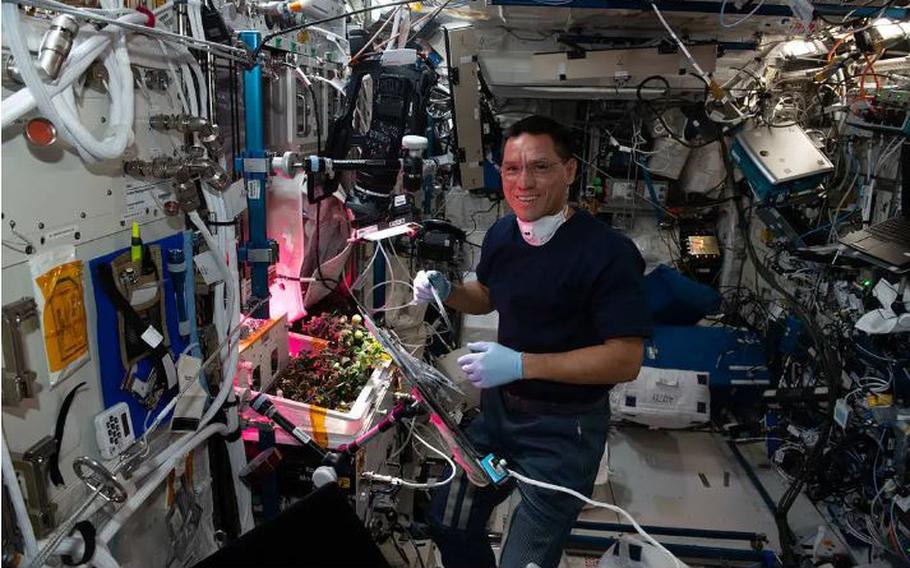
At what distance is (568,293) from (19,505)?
1.75 meters

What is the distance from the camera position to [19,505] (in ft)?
4.30

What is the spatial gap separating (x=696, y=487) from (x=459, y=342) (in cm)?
220

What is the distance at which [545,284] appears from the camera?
7.19 feet

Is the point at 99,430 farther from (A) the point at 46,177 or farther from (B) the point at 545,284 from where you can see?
(B) the point at 545,284

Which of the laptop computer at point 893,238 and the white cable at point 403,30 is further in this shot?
the white cable at point 403,30

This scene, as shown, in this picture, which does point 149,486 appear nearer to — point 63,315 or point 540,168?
point 63,315

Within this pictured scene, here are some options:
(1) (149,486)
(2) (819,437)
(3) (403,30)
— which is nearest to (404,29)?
(3) (403,30)

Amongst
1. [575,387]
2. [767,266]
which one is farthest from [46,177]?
[767,266]

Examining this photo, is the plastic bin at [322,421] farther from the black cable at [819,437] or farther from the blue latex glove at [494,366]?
the black cable at [819,437]

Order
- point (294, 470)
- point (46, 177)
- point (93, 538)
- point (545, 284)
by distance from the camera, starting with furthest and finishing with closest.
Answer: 1. point (294, 470)
2. point (545, 284)
3. point (93, 538)
4. point (46, 177)

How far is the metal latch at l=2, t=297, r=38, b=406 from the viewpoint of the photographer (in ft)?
4.33

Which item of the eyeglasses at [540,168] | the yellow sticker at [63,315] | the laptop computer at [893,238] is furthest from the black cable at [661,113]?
the yellow sticker at [63,315]

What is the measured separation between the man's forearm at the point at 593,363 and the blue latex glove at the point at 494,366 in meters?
0.04

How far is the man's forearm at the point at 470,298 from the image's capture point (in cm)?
257
